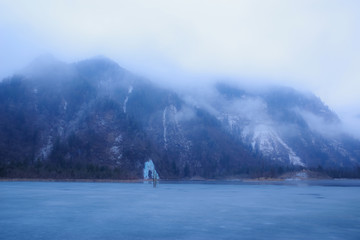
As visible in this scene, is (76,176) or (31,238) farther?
(76,176)

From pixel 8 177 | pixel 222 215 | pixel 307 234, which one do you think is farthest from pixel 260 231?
pixel 8 177

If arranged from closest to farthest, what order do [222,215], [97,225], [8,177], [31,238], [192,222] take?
[31,238], [97,225], [192,222], [222,215], [8,177]

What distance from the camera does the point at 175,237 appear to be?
21938 mm

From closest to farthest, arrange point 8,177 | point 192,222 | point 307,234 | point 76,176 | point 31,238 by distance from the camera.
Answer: point 31,238 < point 307,234 < point 192,222 < point 8,177 < point 76,176

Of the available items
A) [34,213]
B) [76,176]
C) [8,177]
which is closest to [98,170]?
[76,176]

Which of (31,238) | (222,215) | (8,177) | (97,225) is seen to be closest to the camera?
(31,238)

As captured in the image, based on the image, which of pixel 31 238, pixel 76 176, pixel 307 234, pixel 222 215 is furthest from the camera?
pixel 76 176

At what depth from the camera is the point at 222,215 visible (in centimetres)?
3309

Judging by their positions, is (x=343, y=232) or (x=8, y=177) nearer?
(x=343, y=232)

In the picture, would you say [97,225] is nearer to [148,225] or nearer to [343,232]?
[148,225]

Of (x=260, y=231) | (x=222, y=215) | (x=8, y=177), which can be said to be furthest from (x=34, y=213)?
(x=8, y=177)

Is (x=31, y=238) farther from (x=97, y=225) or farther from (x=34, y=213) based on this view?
(x=34, y=213)

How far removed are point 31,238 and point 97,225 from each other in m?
6.19

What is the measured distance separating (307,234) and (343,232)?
3.14 metres
